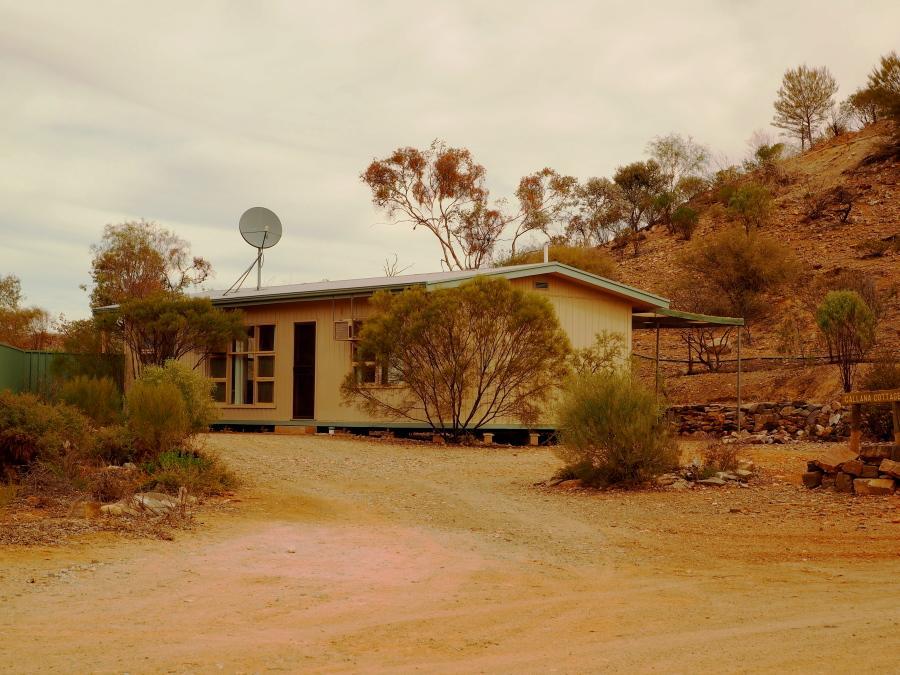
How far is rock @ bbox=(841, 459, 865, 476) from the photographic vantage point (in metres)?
10.9

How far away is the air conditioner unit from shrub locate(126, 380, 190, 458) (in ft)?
24.8

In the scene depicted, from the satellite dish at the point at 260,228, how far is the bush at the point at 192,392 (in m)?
9.14

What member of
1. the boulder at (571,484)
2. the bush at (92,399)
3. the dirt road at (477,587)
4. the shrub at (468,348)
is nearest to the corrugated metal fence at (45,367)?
the bush at (92,399)

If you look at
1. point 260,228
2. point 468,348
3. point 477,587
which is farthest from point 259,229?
point 477,587

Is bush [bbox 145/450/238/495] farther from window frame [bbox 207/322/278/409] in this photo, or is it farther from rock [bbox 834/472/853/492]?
window frame [bbox 207/322/278/409]

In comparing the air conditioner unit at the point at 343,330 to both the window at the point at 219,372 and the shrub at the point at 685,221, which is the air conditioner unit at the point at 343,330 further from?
the shrub at the point at 685,221

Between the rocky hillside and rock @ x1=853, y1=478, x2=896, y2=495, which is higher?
the rocky hillside

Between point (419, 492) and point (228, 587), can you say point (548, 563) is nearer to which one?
point (228, 587)

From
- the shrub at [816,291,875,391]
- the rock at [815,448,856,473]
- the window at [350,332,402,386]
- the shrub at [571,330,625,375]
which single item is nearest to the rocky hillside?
the shrub at [816,291,875,391]

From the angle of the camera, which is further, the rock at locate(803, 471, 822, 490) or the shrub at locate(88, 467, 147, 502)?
the rock at locate(803, 471, 822, 490)

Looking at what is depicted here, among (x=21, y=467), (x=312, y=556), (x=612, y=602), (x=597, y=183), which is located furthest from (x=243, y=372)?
(x=597, y=183)

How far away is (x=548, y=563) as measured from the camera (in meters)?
7.88

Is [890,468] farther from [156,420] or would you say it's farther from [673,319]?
[673,319]

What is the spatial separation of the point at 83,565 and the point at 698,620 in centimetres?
415
